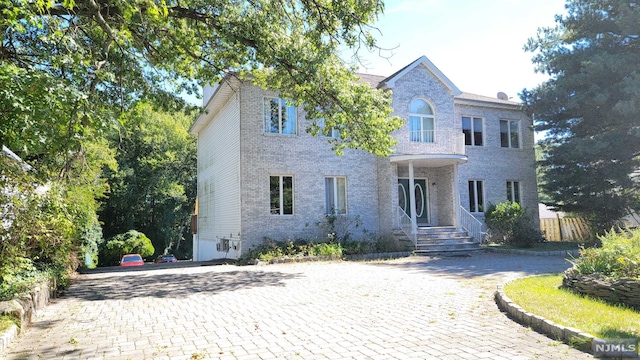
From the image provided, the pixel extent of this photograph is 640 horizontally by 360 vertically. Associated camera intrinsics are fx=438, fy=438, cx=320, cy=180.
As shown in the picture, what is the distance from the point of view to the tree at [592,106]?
707 inches

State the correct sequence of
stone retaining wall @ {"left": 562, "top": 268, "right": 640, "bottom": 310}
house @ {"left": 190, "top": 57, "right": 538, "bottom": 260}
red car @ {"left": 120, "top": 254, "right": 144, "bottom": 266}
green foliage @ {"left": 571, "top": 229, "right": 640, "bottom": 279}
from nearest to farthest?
stone retaining wall @ {"left": 562, "top": 268, "right": 640, "bottom": 310} < green foliage @ {"left": 571, "top": 229, "right": 640, "bottom": 279} < house @ {"left": 190, "top": 57, "right": 538, "bottom": 260} < red car @ {"left": 120, "top": 254, "right": 144, "bottom": 266}

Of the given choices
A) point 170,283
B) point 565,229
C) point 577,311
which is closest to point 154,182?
point 170,283

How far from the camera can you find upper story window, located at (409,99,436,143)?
1936 centimetres

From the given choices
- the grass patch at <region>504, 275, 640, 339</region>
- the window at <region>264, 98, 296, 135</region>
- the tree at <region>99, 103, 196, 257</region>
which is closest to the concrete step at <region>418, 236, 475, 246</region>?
the window at <region>264, 98, 296, 135</region>

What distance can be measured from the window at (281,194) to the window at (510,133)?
39.9 feet

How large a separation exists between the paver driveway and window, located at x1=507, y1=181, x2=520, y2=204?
464 inches

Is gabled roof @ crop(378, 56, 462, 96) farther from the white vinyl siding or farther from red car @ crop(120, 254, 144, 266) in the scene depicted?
red car @ crop(120, 254, 144, 266)

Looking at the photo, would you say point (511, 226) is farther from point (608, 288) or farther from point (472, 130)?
point (608, 288)

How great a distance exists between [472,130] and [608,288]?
15.9 meters

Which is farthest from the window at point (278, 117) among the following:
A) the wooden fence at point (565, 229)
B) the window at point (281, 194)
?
the wooden fence at point (565, 229)

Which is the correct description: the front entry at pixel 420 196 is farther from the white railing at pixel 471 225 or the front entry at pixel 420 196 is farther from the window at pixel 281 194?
the window at pixel 281 194

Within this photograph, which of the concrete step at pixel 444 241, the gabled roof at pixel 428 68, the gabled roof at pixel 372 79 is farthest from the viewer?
the gabled roof at pixel 372 79

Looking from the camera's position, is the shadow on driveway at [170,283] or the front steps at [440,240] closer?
the shadow on driveway at [170,283]

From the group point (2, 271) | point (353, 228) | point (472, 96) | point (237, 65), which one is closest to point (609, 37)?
point (472, 96)
